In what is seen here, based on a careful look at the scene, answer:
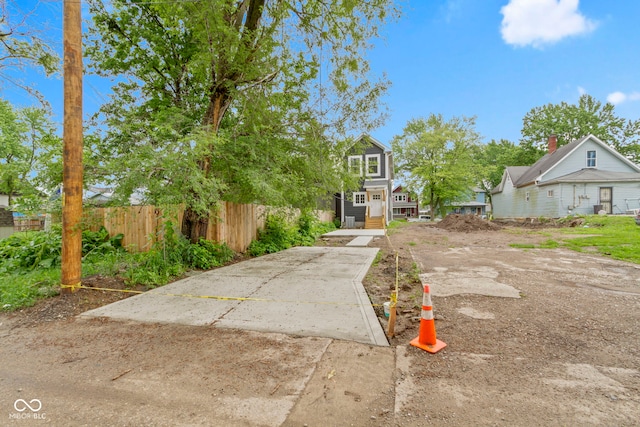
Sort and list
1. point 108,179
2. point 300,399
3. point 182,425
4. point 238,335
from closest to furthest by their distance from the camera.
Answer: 1. point 182,425
2. point 300,399
3. point 238,335
4. point 108,179

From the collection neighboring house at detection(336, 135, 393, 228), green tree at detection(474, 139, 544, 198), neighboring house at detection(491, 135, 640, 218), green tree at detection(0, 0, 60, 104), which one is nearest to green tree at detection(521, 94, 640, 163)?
green tree at detection(474, 139, 544, 198)

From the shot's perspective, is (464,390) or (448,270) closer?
(464,390)

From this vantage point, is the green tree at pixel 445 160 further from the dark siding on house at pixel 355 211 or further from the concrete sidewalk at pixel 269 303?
the concrete sidewalk at pixel 269 303

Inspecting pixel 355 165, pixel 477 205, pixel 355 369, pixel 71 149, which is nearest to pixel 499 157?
pixel 477 205

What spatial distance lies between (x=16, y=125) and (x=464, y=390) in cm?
3192

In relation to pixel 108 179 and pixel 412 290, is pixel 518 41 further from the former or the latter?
pixel 108 179

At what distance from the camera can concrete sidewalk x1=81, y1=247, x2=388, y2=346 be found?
3.20 metres

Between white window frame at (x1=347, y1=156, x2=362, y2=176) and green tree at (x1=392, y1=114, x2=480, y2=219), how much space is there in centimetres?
2015

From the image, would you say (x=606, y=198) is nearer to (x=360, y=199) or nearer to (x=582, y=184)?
(x=582, y=184)

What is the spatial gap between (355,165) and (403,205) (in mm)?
42252

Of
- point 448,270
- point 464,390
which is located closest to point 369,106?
point 448,270

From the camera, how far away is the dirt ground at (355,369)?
1803 mm

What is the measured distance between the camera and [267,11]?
643 cm

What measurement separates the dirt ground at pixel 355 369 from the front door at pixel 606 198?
19362mm
